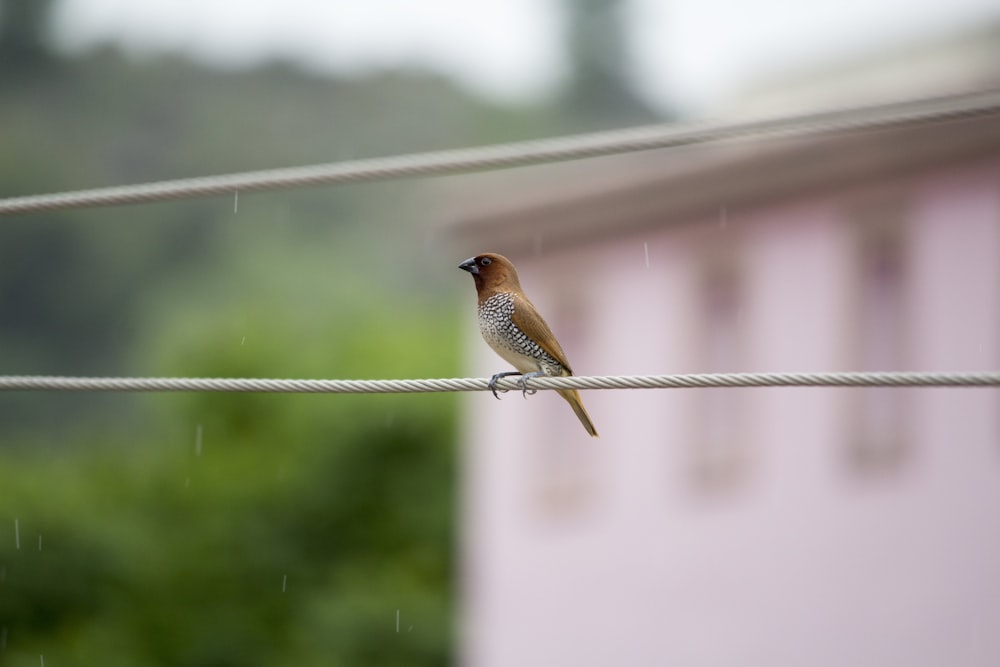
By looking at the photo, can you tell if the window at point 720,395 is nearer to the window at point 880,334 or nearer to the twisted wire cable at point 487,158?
the window at point 880,334

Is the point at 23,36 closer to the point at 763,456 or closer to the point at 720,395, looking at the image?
the point at 720,395

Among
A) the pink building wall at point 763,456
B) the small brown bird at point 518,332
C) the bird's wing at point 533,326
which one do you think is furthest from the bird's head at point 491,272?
the pink building wall at point 763,456

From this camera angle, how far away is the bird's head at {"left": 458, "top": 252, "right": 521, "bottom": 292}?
5.79m

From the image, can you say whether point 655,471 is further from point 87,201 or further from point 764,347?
point 87,201

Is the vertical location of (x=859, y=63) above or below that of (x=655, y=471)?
above

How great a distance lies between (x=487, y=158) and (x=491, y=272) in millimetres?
1111

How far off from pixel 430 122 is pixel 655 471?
41590 mm

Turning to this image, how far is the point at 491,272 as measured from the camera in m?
5.84

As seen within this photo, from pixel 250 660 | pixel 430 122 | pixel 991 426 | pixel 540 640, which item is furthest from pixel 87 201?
pixel 430 122

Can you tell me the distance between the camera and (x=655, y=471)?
13.9 m

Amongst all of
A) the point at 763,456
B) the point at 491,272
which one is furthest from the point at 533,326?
the point at 763,456

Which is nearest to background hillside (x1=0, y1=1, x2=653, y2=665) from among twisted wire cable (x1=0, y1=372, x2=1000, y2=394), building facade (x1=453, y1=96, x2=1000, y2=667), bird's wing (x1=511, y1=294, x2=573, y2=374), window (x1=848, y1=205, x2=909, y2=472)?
building facade (x1=453, y1=96, x2=1000, y2=667)

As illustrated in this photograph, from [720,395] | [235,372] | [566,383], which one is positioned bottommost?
[566,383]

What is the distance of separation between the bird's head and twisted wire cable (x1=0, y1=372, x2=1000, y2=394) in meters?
1.18
